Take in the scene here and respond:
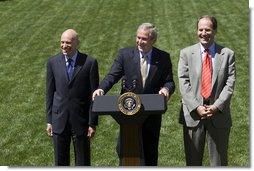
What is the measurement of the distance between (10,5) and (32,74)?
11.0 meters

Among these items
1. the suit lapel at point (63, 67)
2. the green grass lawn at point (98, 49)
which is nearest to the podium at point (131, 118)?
the suit lapel at point (63, 67)

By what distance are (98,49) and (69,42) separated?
903cm

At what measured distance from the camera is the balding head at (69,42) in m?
4.74

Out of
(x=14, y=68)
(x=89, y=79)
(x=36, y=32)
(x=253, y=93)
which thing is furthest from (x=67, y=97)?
(x=36, y=32)

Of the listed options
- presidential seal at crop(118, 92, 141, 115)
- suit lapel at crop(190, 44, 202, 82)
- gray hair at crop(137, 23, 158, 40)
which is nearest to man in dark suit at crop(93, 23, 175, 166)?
gray hair at crop(137, 23, 158, 40)

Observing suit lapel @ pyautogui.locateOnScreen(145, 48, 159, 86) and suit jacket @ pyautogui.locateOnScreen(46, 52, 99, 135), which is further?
suit jacket @ pyautogui.locateOnScreen(46, 52, 99, 135)

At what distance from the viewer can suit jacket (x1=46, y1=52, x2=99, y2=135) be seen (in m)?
4.98

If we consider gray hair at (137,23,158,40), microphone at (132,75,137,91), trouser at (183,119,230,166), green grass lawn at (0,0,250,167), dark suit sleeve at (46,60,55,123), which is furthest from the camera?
green grass lawn at (0,0,250,167)

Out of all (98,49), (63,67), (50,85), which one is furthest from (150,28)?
(98,49)

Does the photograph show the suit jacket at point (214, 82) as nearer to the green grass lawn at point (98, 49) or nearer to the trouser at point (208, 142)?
the trouser at point (208, 142)

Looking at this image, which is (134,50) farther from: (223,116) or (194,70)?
(223,116)

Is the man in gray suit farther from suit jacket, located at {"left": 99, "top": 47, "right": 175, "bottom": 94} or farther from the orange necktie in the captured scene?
suit jacket, located at {"left": 99, "top": 47, "right": 175, "bottom": 94}

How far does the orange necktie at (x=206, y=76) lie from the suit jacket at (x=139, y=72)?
0.34 meters

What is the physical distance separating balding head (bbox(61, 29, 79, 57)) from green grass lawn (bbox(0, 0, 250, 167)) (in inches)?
95.7
